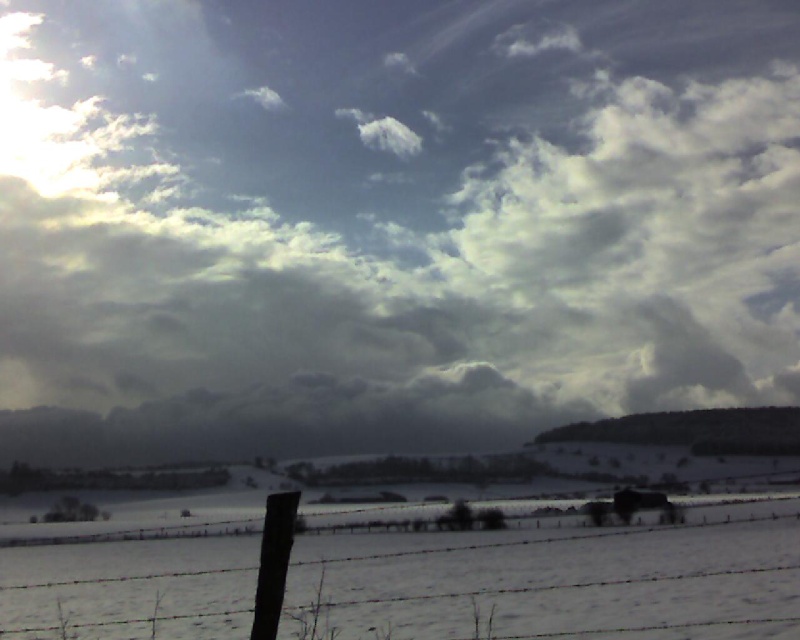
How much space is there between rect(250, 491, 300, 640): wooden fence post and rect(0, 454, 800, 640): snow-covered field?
2465 millimetres

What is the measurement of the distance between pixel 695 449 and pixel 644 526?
150667 mm

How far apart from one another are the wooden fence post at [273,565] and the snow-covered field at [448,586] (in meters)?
2.46

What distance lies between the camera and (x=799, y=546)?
34.6 meters

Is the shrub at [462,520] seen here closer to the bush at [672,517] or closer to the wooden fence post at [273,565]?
the bush at [672,517]

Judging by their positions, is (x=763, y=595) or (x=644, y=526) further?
(x=644, y=526)

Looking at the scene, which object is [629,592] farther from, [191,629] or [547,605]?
[191,629]

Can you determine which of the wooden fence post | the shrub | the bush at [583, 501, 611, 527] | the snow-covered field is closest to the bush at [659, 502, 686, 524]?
the snow-covered field

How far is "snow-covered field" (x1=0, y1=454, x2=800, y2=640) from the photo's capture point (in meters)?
17.3

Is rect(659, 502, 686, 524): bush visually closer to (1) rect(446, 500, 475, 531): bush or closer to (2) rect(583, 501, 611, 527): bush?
(2) rect(583, 501, 611, 527): bush

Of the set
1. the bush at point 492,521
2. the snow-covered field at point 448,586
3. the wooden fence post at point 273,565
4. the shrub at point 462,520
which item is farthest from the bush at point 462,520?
the wooden fence post at point 273,565

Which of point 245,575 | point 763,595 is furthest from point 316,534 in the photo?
point 763,595

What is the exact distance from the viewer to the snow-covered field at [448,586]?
56.8 feet

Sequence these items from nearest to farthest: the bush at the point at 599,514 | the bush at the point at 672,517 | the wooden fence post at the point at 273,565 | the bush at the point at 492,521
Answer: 1. the wooden fence post at the point at 273,565
2. the bush at the point at 672,517
3. the bush at the point at 599,514
4. the bush at the point at 492,521

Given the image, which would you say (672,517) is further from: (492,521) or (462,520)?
(462,520)
